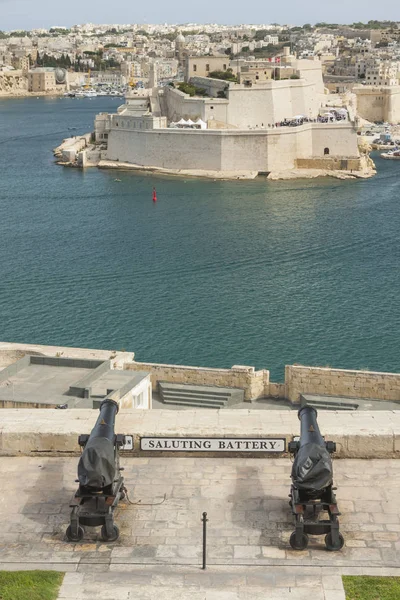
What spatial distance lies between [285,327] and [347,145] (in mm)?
23221

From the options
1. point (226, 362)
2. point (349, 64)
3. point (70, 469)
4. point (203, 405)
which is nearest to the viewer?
point (70, 469)

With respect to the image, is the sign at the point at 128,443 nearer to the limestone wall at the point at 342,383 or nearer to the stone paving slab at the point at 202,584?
the stone paving slab at the point at 202,584

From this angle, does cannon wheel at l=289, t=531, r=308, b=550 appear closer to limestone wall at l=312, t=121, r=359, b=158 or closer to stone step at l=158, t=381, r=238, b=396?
stone step at l=158, t=381, r=238, b=396

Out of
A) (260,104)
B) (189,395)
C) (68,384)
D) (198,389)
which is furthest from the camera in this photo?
(260,104)

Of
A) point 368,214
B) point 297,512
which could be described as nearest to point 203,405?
point 297,512

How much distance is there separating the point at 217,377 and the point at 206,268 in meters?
10.5

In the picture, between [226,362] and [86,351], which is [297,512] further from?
[226,362]

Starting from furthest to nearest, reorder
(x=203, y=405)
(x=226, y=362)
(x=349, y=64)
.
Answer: (x=349, y=64)
(x=226, y=362)
(x=203, y=405)

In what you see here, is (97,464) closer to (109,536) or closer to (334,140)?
(109,536)

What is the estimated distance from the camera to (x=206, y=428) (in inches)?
187

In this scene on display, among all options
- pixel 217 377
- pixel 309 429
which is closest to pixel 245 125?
pixel 217 377

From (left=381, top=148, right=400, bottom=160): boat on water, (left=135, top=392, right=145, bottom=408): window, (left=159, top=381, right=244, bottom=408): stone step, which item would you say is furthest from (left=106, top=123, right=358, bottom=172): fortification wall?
(left=135, top=392, right=145, bottom=408): window

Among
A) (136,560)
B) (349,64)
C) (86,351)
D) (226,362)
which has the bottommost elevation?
(226,362)

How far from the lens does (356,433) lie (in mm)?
4637
